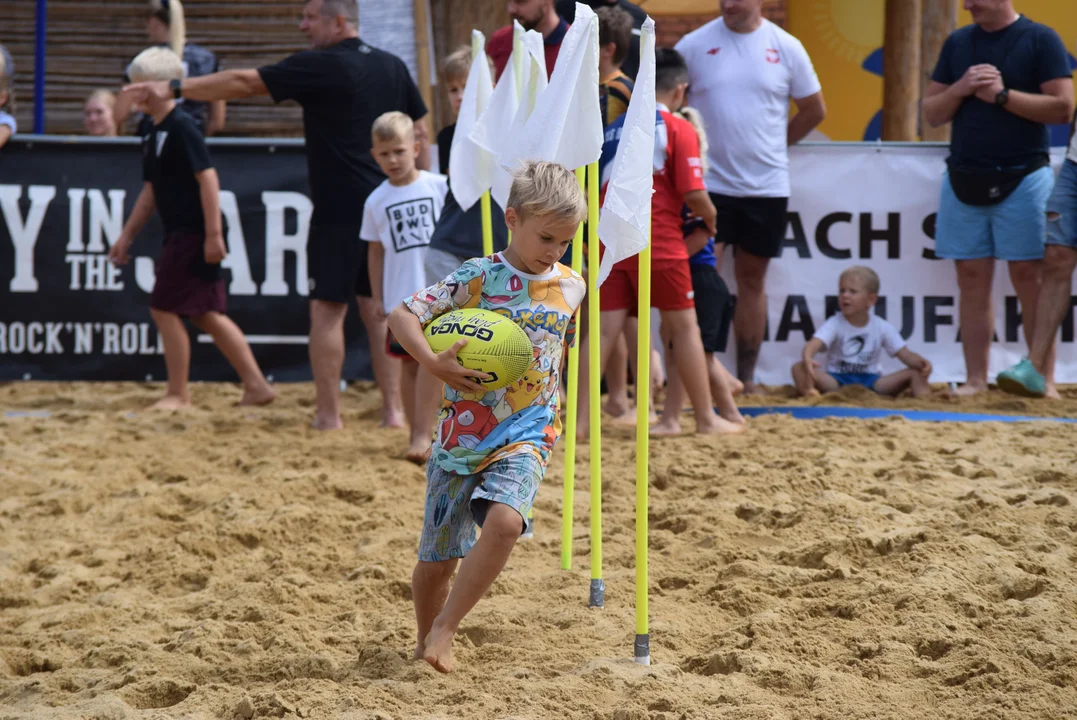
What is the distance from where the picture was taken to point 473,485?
3219 mm

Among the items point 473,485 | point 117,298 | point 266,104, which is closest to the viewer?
point 473,485

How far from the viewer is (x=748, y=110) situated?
711cm

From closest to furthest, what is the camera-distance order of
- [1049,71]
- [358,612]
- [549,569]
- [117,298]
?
1. [358,612]
2. [549,569]
3. [1049,71]
4. [117,298]

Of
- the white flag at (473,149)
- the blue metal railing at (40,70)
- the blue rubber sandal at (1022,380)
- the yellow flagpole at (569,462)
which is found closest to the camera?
the yellow flagpole at (569,462)

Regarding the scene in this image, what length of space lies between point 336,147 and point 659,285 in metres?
1.96

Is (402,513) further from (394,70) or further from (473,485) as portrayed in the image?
(394,70)

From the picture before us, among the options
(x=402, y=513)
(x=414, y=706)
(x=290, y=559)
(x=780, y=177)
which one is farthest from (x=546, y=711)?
(x=780, y=177)

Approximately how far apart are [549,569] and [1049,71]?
4.45 metres

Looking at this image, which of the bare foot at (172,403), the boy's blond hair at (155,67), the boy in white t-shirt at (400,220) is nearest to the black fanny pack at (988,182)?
the boy in white t-shirt at (400,220)

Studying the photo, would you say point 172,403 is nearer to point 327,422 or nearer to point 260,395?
point 260,395

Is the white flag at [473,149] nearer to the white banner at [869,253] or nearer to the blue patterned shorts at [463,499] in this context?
the blue patterned shorts at [463,499]

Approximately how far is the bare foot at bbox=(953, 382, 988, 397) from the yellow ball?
4.63 m

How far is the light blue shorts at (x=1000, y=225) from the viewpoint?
6.86 meters

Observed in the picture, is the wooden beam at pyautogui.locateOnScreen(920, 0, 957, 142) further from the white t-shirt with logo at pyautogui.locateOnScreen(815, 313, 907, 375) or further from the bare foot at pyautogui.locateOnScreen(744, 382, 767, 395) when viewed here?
the bare foot at pyautogui.locateOnScreen(744, 382, 767, 395)
